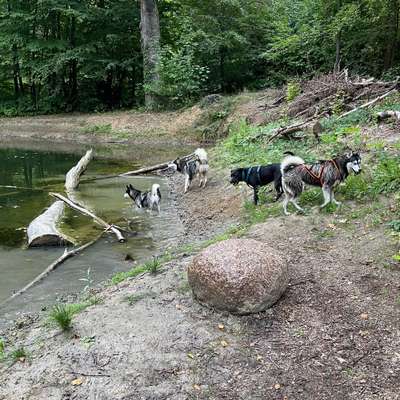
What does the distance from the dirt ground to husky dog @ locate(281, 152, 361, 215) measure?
67.6 inches

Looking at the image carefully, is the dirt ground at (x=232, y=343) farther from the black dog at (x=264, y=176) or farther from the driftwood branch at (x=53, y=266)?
the black dog at (x=264, y=176)

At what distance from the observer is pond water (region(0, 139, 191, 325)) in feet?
25.4

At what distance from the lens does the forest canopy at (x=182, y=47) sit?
20.7 metres

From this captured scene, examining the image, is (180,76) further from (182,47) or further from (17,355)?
(17,355)

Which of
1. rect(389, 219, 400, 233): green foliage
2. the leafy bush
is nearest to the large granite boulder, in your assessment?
rect(389, 219, 400, 233): green foliage

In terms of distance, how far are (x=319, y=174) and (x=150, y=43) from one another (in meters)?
21.2

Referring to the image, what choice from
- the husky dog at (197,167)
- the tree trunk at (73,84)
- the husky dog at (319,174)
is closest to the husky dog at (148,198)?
the husky dog at (197,167)

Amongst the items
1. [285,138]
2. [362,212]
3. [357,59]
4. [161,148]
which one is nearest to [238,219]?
[362,212]

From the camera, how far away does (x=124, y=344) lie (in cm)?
522

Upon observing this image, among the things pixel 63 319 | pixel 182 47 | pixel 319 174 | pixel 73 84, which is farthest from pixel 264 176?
pixel 73 84

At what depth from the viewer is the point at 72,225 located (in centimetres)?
1095

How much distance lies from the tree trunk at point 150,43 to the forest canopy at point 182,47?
61cm

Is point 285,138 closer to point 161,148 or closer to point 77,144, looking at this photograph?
point 161,148

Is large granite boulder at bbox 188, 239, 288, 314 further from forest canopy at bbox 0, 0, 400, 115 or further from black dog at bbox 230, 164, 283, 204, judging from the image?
forest canopy at bbox 0, 0, 400, 115
